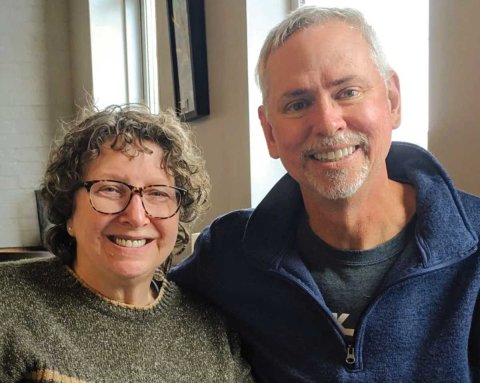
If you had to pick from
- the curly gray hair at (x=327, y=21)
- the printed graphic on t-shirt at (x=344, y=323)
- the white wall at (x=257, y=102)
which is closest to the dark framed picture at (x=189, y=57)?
the white wall at (x=257, y=102)

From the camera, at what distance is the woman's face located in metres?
1.25

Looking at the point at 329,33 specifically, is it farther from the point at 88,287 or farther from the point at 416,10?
the point at 88,287

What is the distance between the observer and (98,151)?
1275 mm

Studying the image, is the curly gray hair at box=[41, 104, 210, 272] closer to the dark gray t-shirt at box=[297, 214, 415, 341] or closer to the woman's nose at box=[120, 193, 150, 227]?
the woman's nose at box=[120, 193, 150, 227]

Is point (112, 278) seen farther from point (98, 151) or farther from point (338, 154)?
point (338, 154)

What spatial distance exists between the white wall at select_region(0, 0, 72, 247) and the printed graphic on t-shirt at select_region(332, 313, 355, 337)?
3769 millimetres

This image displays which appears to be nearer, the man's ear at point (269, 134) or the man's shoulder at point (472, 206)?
the man's shoulder at point (472, 206)

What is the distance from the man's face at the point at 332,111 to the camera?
4.00 feet

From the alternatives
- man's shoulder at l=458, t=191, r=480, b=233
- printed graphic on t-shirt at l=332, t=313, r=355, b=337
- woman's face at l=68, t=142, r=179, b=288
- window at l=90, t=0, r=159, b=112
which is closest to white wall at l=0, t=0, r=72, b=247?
window at l=90, t=0, r=159, b=112

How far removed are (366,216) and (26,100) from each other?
3895 mm

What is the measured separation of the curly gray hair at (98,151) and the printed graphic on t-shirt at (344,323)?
0.46 meters

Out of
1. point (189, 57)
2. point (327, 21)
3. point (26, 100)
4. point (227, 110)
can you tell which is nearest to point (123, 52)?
point (26, 100)

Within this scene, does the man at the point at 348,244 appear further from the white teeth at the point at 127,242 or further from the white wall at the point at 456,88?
the white teeth at the point at 127,242

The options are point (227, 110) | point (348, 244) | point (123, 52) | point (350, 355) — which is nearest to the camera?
point (350, 355)
